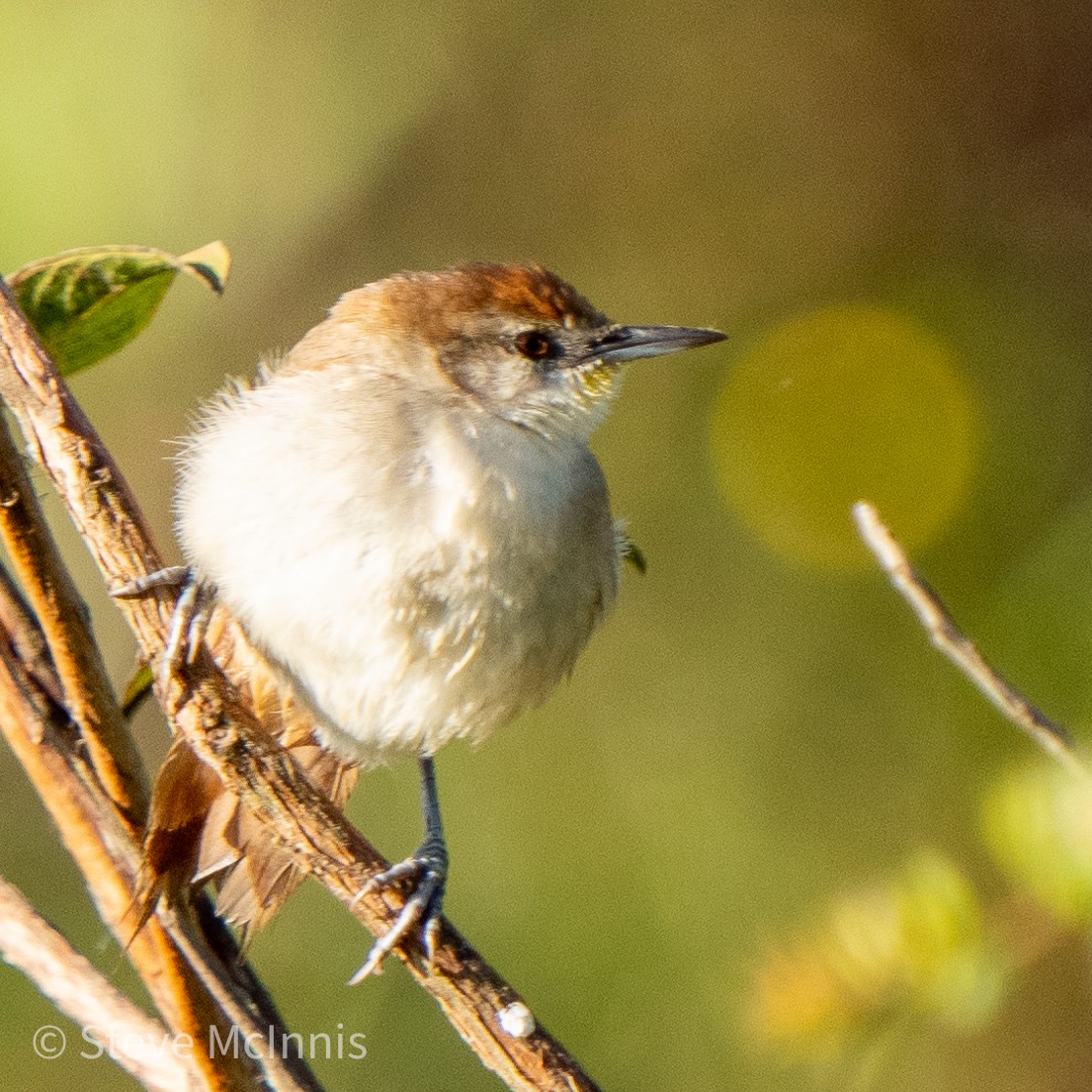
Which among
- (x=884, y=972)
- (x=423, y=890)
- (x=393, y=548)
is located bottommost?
(x=884, y=972)

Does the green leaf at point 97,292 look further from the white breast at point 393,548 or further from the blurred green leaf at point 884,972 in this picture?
the blurred green leaf at point 884,972

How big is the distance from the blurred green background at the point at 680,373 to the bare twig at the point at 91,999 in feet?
9.09

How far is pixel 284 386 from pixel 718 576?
8.31ft

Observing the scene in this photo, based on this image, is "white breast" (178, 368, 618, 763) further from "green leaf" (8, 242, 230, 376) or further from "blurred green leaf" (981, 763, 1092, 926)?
"blurred green leaf" (981, 763, 1092, 926)

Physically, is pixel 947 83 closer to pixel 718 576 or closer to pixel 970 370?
pixel 970 370

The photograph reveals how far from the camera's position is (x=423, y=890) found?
255cm

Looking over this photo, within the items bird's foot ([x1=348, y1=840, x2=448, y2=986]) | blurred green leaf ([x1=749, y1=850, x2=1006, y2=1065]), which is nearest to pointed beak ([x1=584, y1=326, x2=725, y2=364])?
bird's foot ([x1=348, y1=840, x2=448, y2=986])

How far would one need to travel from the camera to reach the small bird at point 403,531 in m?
2.62

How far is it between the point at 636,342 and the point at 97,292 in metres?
1.30

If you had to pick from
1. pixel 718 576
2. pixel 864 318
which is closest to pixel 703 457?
pixel 718 576

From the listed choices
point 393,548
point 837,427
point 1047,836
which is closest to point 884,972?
point 1047,836

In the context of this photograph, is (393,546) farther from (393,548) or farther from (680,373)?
(680,373)

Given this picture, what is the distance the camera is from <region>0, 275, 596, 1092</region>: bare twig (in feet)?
6.69

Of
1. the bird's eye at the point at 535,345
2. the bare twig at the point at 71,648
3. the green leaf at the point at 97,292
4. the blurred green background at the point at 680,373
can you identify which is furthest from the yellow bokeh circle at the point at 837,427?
the bare twig at the point at 71,648
